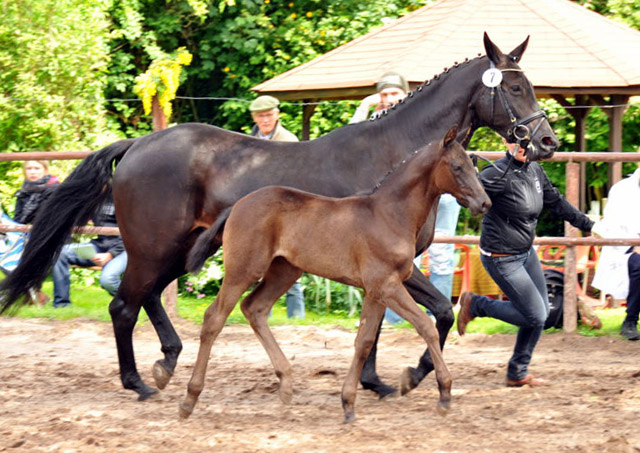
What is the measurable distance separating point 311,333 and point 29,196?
10.2 feet

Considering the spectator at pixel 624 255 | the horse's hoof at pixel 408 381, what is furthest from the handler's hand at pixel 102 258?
the spectator at pixel 624 255

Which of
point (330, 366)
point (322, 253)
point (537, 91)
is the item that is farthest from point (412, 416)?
point (537, 91)

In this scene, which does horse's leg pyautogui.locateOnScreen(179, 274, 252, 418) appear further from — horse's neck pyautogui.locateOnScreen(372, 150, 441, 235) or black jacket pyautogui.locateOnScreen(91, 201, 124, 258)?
black jacket pyautogui.locateOnScreen(91, 201, 124, 258)

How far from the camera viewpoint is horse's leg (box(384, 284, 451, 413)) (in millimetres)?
5016

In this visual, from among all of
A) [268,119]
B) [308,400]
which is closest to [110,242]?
[268,119]

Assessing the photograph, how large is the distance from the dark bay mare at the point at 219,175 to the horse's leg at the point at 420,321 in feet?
1.84

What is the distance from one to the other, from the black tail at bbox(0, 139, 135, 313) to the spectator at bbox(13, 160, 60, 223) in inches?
107

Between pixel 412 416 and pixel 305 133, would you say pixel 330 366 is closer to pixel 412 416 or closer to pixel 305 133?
pixel 412 416

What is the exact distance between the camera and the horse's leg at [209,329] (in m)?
5.20

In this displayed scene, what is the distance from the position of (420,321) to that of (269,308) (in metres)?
1.02

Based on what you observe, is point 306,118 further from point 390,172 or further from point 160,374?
point 390,172

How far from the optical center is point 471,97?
561 centimetres

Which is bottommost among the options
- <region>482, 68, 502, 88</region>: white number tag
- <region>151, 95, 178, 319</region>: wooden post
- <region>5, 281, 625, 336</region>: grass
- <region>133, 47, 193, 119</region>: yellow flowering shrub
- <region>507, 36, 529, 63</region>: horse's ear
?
<region>5, 281, 625, 336</region>: grass

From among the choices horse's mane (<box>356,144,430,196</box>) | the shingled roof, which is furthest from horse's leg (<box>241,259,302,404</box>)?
the shingled roof
